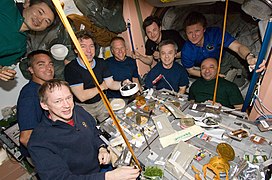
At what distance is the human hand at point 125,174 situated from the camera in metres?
1.02

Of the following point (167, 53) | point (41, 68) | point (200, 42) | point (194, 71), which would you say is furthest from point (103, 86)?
point (200, 42)

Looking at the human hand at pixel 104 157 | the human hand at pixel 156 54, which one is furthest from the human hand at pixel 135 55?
the human hand at pixel 104 157

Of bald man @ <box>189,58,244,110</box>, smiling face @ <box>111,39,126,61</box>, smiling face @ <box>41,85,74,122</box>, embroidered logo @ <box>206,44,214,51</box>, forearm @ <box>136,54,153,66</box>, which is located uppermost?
smiling face @ <box>111,39,126,61</box>

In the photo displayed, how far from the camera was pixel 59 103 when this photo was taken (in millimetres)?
1173

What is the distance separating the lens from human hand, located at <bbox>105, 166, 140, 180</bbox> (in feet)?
3.35

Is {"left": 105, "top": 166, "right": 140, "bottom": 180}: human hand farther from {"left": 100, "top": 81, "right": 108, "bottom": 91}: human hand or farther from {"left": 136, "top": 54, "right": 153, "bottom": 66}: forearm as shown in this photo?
{"left": 136, "top": 54, "right": 153, "bottom": 66}: forearm

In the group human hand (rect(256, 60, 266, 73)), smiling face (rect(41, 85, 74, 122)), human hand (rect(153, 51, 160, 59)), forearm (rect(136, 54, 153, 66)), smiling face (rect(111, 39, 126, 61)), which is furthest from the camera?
forearm (rect(136, 54, 153, 66))

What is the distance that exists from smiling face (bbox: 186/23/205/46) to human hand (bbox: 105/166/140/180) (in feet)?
5.57

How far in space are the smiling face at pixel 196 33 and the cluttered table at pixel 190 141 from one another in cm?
96

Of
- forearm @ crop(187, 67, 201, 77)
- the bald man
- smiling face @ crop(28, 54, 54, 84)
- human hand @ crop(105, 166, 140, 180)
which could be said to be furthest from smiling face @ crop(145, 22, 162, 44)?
human hand @ crop(105, 166, 140, 180)

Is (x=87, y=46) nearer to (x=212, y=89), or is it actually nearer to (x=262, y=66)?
(x=212, y=89)

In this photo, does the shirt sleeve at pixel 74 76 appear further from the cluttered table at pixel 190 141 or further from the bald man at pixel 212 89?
the bald man at pixel 212 89

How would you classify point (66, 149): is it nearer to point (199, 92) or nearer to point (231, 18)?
point (199, 92)

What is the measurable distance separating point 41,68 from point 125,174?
1323 millimetres
